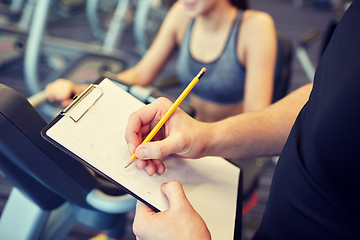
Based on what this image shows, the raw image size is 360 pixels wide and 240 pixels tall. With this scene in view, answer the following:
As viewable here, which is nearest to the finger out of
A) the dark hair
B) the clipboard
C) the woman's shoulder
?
the clipboard

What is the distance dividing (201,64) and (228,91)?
0.15 meters

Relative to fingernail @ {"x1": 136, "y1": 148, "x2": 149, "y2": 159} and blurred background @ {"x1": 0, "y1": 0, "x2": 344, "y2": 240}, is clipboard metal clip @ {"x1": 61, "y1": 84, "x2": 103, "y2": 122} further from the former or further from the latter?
blurred background @ {"x1": 0, "y1": 0, "x2": 344, "y2": 240}

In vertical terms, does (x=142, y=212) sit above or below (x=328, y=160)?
below

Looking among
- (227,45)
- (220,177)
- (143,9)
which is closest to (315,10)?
(143,9)

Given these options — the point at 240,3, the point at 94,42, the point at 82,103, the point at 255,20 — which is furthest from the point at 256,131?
the point at 94,42

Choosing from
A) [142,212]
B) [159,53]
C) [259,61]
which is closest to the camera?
[142,212]

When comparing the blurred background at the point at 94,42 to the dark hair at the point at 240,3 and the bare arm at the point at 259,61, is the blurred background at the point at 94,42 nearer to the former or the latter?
the bare arm at the point at 259,61

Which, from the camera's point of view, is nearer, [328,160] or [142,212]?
[328,160]

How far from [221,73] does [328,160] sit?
83 cm

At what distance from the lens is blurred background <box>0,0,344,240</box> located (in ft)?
5.25

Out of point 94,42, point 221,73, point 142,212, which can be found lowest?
point 94,42

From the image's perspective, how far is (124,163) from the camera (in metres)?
0.54

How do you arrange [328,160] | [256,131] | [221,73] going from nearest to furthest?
[328,160], [256,131], [221,73]

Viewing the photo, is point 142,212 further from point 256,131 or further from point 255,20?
point 255,20
